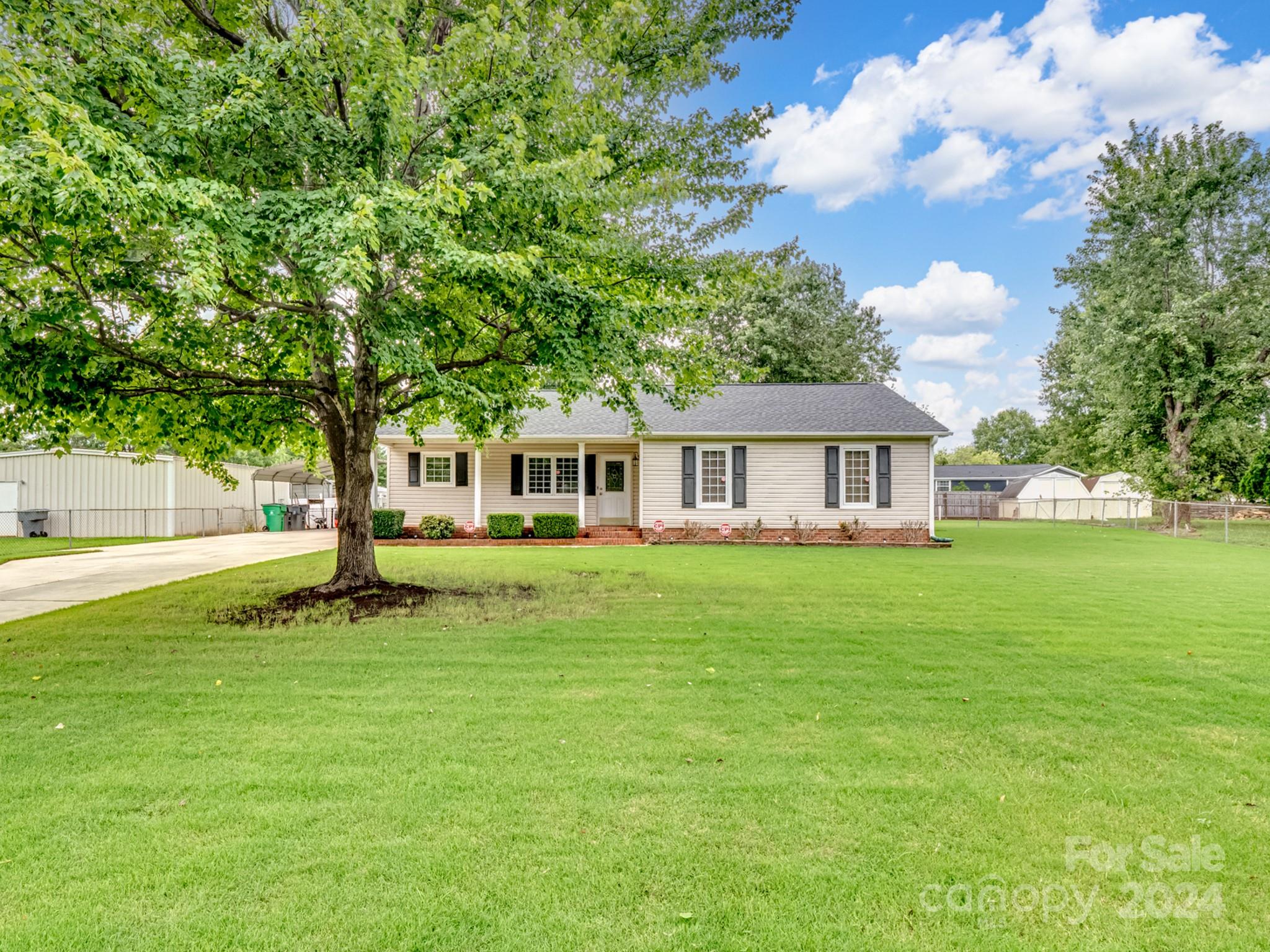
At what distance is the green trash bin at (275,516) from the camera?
23594mm

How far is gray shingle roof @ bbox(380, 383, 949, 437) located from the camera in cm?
1777

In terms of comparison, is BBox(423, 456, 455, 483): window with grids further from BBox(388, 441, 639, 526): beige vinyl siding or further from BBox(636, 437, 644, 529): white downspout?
BBox(636, 437, 644, 529): white downspout

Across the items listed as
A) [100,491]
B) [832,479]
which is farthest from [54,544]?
[832,479]

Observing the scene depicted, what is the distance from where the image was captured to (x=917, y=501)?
1772 centimetres

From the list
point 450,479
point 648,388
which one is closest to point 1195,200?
point 648,388

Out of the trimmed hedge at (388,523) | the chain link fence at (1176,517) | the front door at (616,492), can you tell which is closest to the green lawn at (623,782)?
the trimmed hedge at (388,523)

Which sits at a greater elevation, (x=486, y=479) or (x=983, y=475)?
(x=983, y=475)

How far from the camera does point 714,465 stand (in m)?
18.2

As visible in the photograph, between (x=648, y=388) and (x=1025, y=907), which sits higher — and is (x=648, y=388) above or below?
above

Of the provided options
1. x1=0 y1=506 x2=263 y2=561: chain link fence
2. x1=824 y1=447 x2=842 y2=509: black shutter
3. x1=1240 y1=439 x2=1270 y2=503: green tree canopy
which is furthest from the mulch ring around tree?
x1=1240 y1=439 x2=1270 y2=503: green tree canopy

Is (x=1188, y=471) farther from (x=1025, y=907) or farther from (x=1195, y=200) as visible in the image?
(x=1025, y=907)

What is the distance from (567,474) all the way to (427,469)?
4.19 meters

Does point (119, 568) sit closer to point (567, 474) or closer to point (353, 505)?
point (353, 505)

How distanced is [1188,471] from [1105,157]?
12.2 meters
